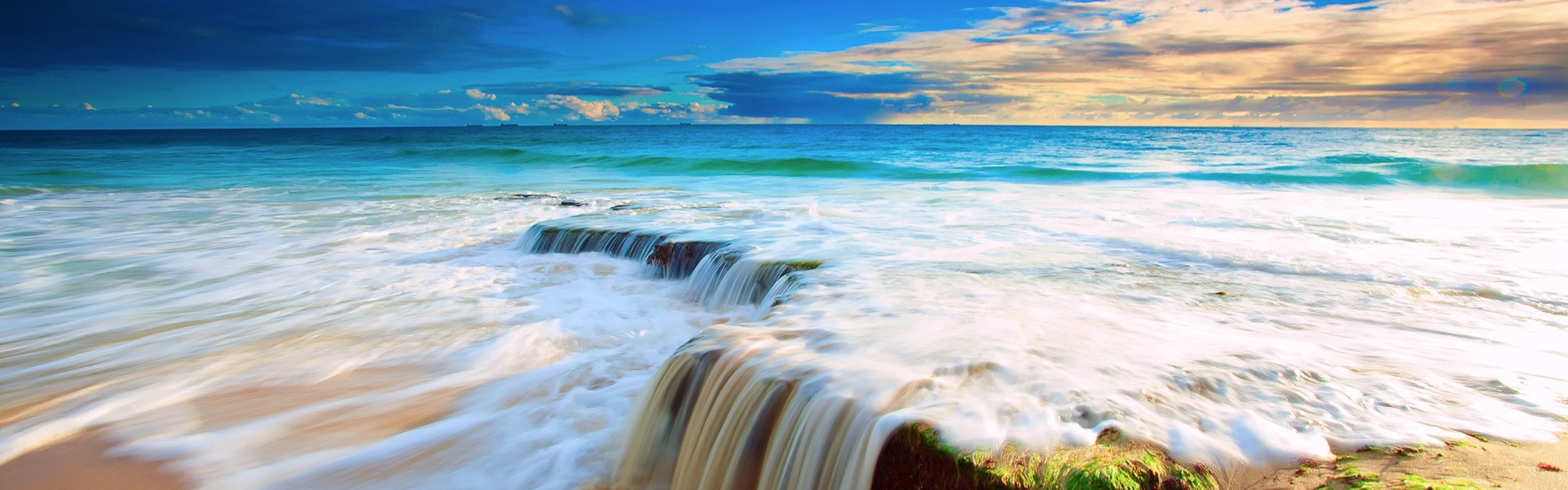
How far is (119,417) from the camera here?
12.3 ft

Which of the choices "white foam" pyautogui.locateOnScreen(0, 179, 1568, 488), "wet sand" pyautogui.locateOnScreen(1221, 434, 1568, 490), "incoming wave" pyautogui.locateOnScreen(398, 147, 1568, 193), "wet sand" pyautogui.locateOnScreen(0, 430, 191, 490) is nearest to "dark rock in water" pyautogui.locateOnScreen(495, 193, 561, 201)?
"white foam" pyautogui.locateOnScreen(0, 179, 1568, 488)

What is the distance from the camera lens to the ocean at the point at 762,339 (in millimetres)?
2688

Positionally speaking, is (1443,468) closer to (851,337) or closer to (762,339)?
(851,337)

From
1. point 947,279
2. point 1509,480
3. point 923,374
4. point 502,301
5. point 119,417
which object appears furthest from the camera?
point 502,301

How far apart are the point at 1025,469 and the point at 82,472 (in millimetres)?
3761

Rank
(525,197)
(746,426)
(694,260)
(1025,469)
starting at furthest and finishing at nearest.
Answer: (525,197) < (694,260) < (746,426) < (1025,469)

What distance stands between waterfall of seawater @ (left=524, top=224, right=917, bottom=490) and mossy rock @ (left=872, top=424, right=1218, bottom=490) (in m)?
0.09

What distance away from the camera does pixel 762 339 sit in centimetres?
338

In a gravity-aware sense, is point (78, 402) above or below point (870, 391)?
below

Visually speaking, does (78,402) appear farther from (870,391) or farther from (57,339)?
(870,391)

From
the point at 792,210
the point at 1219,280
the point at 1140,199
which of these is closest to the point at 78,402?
the point at 1219,280

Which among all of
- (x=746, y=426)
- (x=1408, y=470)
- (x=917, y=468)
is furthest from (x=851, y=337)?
(x=1408, y=470)

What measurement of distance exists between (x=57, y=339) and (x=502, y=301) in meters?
2.81

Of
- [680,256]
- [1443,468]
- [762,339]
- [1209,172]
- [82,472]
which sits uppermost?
[762,339]
